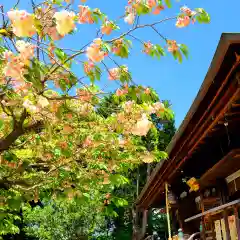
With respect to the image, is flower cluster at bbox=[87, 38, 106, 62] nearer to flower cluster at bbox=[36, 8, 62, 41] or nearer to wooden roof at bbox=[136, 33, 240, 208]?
flower cluster at bbox=[36, 8, 62, 41]

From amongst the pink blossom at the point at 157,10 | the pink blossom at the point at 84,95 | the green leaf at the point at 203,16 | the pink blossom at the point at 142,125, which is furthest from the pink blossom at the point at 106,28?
the pink blossom at the point at 142,125

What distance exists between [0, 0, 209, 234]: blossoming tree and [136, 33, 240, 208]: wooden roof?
38 cm

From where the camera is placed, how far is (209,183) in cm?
713

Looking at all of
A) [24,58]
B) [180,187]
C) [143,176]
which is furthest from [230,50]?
[143,176]

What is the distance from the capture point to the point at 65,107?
13.0 ft

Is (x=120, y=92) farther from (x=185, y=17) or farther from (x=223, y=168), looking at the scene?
(x=223, y=168)

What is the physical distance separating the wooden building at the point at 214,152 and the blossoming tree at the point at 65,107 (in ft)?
Result: 1.49

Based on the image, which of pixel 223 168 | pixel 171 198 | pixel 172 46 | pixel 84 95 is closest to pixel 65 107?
pixel 84 95

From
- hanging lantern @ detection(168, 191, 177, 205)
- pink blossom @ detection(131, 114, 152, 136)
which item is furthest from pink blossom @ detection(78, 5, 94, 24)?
hanging lantern @ detection(168, 191, 177, 205)

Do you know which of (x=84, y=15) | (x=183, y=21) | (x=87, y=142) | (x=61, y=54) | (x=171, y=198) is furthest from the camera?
(x=171, y=198)

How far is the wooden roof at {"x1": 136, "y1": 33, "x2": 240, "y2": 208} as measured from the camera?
2.91m

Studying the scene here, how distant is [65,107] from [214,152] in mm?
3622

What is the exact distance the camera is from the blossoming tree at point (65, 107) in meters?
3.03

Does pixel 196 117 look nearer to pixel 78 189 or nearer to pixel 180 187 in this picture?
pixel 78 189
